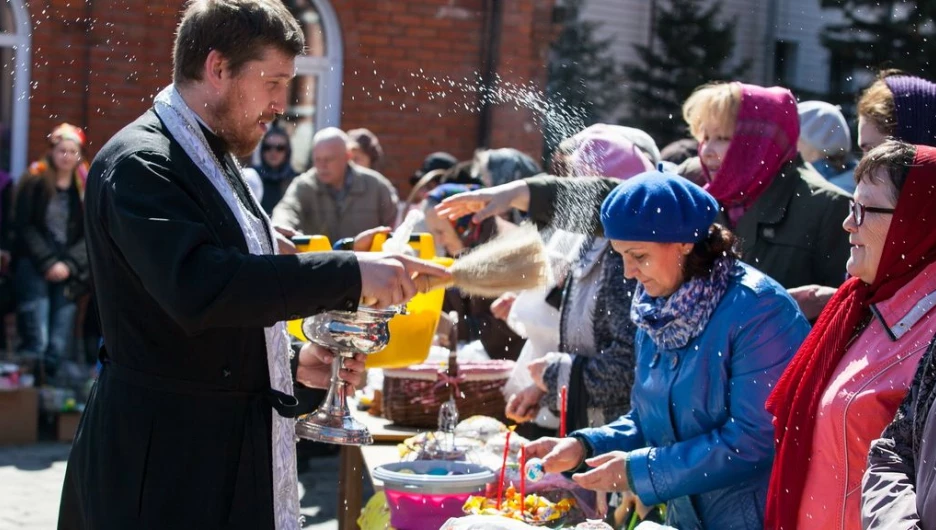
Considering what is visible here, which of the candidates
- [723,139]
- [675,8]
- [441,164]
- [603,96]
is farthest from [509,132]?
[723,139]

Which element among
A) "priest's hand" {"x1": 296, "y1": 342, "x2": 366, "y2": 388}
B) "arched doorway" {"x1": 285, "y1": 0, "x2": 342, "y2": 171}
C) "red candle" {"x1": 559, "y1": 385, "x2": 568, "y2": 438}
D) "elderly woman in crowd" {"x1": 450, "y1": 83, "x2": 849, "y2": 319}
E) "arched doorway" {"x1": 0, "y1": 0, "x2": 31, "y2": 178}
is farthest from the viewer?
"arched doorway" {"x1": 285, "y1": 0, "x2": 342, "y2": 171}

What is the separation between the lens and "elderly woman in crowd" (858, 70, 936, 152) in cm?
387

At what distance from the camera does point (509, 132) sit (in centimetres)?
1055

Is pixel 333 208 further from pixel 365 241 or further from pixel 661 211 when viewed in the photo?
pixel 661 211

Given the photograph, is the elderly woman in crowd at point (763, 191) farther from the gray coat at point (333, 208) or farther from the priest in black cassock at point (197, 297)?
the gray coat at point (333, 208)

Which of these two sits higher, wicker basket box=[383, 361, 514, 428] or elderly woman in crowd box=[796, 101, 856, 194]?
elderly woman in crowd box=[796, 101, 856, 194]

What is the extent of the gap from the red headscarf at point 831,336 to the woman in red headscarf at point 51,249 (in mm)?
6606

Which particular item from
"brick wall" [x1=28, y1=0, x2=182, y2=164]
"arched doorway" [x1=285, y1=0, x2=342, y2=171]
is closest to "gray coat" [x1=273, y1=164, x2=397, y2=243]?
"brick wall" [x1=28, y1=0, x2=182, y2=164]

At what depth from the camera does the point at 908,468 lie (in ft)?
7.25

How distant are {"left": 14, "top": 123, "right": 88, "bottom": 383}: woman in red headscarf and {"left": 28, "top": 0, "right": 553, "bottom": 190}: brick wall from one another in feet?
2.83

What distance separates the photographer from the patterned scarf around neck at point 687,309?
3.13 meters

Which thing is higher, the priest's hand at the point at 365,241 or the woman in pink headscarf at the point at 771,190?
the woman in pink headscarf at the point at 771,190

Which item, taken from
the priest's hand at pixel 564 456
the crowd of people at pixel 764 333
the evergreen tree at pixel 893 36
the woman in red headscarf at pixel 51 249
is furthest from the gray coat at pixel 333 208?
the evergreen tree at pixel 893 36

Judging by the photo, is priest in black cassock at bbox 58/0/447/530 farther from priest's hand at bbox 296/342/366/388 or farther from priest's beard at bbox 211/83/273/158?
priest's hand at bbox 296/342/366/388
